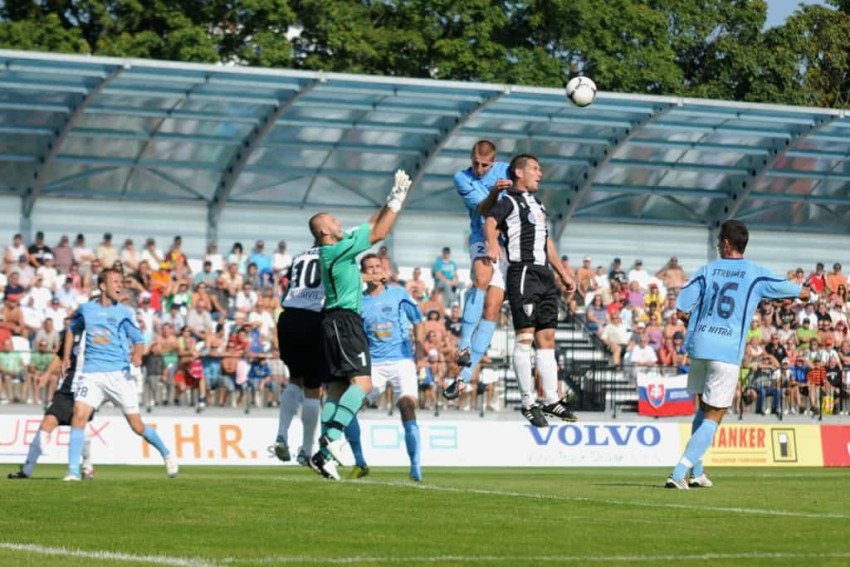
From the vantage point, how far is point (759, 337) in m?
31.3

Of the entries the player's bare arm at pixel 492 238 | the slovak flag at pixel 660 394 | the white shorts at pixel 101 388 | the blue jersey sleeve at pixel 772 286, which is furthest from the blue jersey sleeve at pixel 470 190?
the slovak flag at pixel 660 394

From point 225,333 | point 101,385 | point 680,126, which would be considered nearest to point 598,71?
point 680,126

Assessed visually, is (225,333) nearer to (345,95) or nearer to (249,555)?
(345,95)

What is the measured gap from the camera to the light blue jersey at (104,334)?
54.7ft

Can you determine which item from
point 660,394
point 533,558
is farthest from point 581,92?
point 660,394

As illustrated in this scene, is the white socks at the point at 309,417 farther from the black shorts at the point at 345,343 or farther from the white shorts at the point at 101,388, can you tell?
the white shorts at the point at 101,388

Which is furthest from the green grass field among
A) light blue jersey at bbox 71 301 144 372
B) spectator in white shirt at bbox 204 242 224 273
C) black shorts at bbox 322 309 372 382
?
spectator in white shirt at bbox 204 242 224 273

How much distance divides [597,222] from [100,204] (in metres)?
A: 11.3

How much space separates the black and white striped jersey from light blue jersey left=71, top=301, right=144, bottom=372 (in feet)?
15.6

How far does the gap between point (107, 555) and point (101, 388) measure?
8.03m

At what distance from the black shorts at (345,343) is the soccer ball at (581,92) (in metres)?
5.03

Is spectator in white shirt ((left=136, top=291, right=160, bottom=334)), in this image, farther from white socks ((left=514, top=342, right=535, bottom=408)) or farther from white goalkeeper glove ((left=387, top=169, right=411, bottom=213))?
white goalkeeper glove ((left=387, top=169, right=411, bottom=213))

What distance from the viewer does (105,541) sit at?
9.54 meters

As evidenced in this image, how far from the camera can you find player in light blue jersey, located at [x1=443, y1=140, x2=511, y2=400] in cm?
1445
